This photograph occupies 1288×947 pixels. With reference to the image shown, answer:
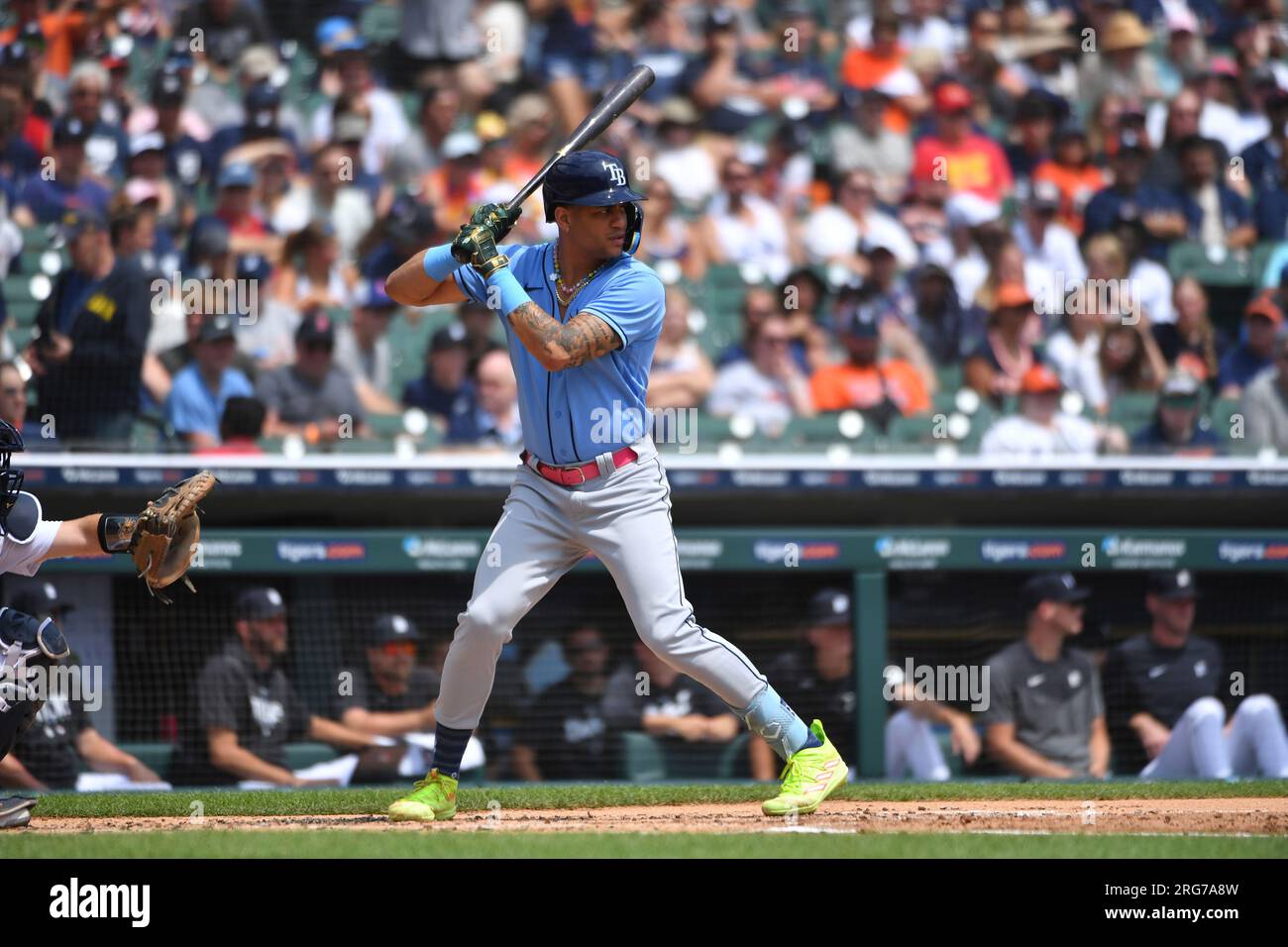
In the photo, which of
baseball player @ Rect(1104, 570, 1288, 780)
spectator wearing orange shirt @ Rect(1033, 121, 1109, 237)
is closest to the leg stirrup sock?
baseball player @ Rect(1104, 570, 1288, 780)

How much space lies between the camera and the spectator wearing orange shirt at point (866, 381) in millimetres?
8266

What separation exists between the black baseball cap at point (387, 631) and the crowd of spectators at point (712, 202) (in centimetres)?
84

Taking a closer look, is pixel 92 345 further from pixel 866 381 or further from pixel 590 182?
pixel 590 182

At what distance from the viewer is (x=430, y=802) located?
4711mm

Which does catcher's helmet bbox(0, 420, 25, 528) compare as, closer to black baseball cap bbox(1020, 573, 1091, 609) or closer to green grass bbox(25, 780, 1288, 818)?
green grass bbox(25, 780, 1288, 818)

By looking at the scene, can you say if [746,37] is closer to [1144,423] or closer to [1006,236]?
[1006,236]

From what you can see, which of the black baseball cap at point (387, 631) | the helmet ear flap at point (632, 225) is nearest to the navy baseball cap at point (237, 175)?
the black baseball cap at point (387, 631)

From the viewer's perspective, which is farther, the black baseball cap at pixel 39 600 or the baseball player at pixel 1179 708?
the baseball player at pixel 1179 708

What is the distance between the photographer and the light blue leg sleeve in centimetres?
467

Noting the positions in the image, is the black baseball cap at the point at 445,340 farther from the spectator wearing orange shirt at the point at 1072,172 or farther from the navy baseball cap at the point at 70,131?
the spectator wearing orange shirt at the point at 1072,172

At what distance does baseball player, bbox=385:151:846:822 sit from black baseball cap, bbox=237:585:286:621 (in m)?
2.58

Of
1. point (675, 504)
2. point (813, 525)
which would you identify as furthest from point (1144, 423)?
point (675, 504)

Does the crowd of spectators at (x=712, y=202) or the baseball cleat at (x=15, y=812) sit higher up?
the crowd of spectators at (x=712, y=202)

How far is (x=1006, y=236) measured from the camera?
31.1ft
